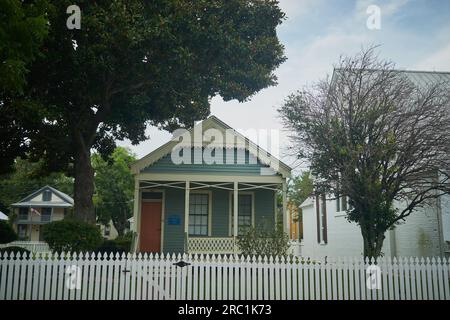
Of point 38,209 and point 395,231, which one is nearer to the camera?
point 395,231

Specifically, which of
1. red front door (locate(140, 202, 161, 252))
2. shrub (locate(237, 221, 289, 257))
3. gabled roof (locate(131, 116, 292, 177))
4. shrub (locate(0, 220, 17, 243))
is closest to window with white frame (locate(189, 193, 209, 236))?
red front door (locate(140, 202, 161, 252))

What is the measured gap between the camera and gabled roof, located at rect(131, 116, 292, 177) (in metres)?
16.2

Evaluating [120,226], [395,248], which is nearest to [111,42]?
[395,248]

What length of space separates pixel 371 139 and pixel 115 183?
33.8 meters

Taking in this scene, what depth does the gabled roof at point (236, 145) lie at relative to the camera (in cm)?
1617

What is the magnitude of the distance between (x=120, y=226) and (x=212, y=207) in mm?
32249

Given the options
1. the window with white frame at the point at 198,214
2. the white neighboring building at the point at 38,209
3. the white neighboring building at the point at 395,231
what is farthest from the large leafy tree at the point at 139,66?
the white neighboring building at the point at 38,209

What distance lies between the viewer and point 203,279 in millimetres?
9336

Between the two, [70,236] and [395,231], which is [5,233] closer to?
[70,236]

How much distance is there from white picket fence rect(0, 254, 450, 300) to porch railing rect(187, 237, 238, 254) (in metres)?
6.66

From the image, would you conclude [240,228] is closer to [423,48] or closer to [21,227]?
[423,48]

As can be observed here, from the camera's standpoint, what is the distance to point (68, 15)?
12.8 meters

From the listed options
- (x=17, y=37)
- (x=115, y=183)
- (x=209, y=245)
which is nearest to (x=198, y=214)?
(x=209, y=245)

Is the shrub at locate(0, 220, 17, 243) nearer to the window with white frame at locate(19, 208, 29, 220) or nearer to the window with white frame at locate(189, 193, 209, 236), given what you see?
the window with white frame at locate(189, 193, 209, 236)
